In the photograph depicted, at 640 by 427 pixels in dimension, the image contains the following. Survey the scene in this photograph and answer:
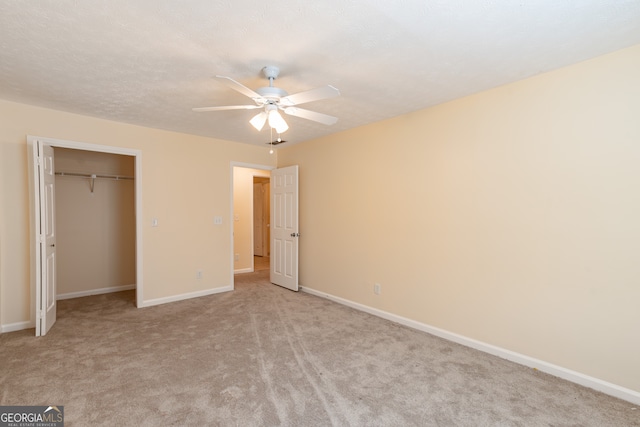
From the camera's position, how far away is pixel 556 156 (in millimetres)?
2395

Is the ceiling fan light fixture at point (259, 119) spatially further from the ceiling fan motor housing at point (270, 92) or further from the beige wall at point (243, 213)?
the beige wall at point (243, 213)

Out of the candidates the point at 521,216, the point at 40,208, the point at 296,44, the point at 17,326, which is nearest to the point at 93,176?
the point at 40,208

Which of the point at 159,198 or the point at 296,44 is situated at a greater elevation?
the point at 296,44

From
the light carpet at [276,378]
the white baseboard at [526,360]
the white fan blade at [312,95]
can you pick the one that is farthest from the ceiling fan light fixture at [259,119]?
the white baseboard at [526,360]

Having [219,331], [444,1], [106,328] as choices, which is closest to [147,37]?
[444,1]

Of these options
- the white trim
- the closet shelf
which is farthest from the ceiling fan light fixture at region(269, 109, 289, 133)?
the closet shelf

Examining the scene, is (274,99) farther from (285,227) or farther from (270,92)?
(285,227)

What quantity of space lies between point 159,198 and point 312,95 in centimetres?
311

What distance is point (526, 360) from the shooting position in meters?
2.55

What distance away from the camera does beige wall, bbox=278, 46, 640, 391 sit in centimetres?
213

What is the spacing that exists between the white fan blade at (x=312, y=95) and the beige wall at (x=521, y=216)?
64.8 inches

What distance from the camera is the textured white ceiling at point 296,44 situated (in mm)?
1680

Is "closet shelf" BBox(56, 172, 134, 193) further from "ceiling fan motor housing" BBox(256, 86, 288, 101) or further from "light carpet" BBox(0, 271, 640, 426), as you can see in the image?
"ceiling fan motor housing" BBox(256, 86, 288, 101)

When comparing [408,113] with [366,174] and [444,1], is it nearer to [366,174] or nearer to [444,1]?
[366,174]
